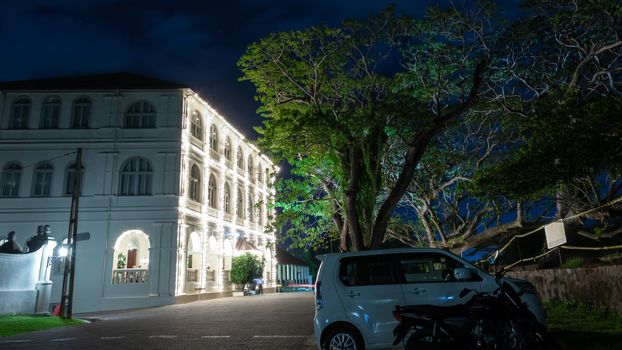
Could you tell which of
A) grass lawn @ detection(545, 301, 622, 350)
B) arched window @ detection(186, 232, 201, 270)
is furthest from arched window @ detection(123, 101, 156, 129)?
grass lawn @ detection(545, 301, 622, 350)

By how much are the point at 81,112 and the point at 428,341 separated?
94.1ft

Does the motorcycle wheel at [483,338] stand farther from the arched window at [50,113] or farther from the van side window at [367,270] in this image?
the arched window at [50,113]

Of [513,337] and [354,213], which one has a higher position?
[354,213]

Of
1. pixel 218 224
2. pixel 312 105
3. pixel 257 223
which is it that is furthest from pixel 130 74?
pixel 312 105

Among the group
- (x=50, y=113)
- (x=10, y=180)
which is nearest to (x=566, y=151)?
(x=50, y=113)

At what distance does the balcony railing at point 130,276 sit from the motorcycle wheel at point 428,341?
77.2ft

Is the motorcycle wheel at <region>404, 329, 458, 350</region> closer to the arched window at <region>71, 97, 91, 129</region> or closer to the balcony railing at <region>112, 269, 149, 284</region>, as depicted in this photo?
the balcony railing at <region>112, 269, 149, 284</region>

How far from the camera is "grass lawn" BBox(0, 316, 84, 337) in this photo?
1455cm

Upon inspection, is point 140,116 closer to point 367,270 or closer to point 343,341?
point 367,270

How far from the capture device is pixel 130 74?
33406mm

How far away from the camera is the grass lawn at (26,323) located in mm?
14549

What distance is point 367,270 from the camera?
7.77 metres

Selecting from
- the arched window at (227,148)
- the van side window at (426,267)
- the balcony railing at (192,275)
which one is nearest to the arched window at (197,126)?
the arched window at (227,148)

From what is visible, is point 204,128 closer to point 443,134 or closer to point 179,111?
point 179,111
